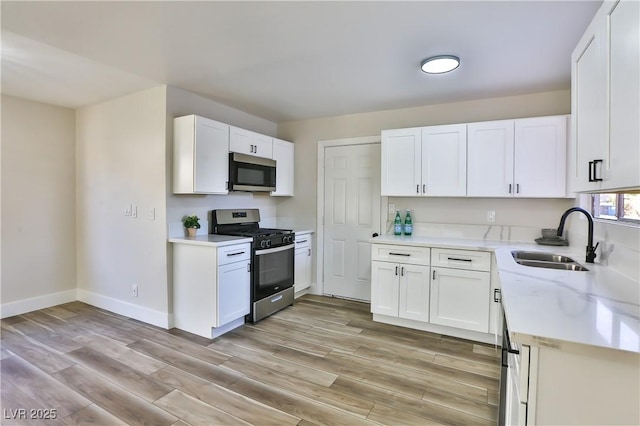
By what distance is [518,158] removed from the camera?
298 centimetres

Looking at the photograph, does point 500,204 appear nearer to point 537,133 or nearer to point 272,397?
Answer: point 537,133

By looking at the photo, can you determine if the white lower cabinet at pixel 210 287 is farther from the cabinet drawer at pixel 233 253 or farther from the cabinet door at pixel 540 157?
the cabinet door at pixel 540 157

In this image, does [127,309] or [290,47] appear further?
[127,309]

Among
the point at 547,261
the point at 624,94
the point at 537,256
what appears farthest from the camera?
the point at 537,256

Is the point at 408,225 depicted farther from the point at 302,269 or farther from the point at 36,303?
the point at 36,303

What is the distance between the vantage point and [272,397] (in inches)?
82.2

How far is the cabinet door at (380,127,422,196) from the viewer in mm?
3402

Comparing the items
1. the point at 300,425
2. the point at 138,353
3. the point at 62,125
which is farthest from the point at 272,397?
the point at 62,125

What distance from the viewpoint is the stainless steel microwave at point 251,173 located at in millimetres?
3457

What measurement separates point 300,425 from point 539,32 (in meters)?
2.90

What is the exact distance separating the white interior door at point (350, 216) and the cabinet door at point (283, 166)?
1.65 ft

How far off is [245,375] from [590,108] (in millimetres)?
2691

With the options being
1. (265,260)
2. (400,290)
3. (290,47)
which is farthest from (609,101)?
(265,260)

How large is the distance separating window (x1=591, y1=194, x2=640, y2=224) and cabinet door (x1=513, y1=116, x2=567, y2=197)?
0.38m
